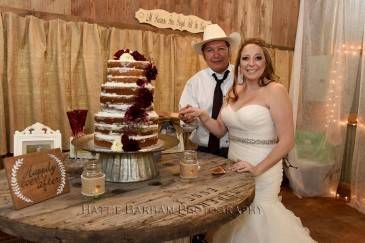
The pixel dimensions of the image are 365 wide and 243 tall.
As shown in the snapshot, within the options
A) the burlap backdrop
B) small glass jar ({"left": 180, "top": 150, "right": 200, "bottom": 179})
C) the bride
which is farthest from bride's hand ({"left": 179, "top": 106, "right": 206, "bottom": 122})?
the burlap backdrop

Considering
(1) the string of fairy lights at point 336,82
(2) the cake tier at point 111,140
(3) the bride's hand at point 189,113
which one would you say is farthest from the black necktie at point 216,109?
(1) the string of fairy lights at point 336,82

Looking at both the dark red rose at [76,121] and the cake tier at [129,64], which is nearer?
the cake tier at [129,64]

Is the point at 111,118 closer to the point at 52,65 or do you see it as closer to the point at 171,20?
the point at 52,65

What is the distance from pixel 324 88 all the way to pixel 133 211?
3.28 m

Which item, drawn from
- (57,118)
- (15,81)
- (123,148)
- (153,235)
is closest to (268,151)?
(123,148)

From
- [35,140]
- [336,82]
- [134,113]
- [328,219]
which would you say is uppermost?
[336,82]

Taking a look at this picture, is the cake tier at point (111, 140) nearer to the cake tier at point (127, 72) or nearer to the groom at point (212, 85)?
the cake tier at point (127, 72)

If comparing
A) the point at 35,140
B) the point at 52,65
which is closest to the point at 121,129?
the point at 35,140

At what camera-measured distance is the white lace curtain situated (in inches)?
146

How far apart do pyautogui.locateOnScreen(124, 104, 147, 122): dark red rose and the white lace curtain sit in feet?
9.34

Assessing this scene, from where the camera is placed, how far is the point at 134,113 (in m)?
1.51

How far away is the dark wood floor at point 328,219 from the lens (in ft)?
9.55

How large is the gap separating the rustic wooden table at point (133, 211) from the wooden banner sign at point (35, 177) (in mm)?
35

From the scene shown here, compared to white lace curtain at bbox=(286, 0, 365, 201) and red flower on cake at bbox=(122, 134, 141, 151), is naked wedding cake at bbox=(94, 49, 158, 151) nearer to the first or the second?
red flower on cake at bbox=(122, 134, 141, 151)
